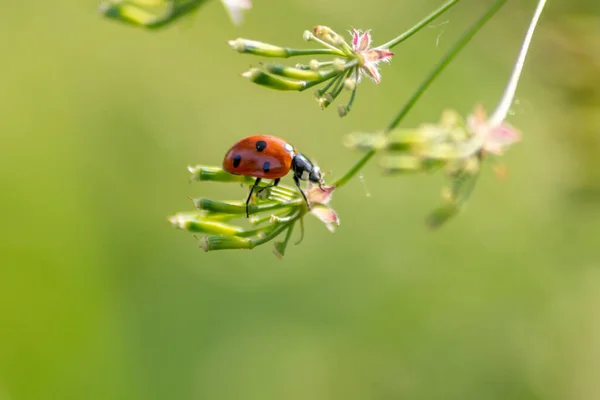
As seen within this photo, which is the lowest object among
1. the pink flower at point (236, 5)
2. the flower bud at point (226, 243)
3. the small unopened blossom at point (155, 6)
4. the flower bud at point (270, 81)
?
the flower bud at point (226, 243)

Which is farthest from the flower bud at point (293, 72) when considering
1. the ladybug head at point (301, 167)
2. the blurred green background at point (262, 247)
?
the blurred green background at point (262, 247)

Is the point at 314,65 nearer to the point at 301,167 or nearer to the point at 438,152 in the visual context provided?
the point at 438,152

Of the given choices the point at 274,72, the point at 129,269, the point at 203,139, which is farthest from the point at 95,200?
the point at 274,72

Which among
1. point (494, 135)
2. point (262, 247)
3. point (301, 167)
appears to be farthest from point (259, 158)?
point (262, 247)

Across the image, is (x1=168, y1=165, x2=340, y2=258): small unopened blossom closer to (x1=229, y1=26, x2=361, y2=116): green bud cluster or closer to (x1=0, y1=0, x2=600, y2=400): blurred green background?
(x1=229, y1=26, x2=361, y2=116): green bud cluster

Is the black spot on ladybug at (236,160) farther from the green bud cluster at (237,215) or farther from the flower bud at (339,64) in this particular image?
the flower bud at (339,64)

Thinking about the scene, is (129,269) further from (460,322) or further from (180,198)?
(460,322)
